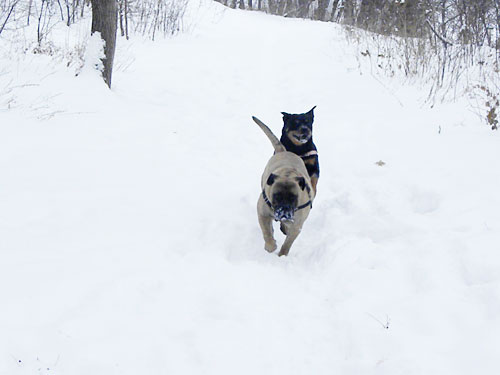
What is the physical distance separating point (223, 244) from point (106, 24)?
4896 millimetres

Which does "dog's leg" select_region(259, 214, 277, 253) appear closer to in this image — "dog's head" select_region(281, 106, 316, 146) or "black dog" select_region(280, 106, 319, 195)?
"black dog" select_region(280, 106, 319, 195)

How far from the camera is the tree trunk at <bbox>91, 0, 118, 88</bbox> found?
6840mm

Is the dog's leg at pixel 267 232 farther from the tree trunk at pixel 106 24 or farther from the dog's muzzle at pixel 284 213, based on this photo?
the tree trunk at pixel 106 24

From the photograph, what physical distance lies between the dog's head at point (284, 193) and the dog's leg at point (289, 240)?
311mm

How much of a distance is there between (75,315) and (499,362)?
2293 millimetres

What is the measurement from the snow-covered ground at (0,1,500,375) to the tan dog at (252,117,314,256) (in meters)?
0.22

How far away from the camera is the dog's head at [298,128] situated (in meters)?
4.39

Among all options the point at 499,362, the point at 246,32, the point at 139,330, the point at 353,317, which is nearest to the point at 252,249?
the point at 353,317

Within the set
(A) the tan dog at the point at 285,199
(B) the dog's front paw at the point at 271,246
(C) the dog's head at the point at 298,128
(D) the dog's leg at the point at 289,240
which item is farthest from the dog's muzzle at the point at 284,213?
(C) the dog's head at the point at 298,128

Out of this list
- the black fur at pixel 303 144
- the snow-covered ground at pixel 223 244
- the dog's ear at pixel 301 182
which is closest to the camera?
the snow-covered ground at pixel 223 244

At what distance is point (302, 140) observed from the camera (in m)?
4.39

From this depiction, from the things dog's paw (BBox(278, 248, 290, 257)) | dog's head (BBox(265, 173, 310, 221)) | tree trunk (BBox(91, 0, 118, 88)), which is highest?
tree trunk (BBox(91, 0, 118, 88))

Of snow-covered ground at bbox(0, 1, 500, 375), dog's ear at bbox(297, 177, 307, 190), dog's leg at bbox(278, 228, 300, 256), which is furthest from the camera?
dog's leg at bbox(278, 228, 300, 256)

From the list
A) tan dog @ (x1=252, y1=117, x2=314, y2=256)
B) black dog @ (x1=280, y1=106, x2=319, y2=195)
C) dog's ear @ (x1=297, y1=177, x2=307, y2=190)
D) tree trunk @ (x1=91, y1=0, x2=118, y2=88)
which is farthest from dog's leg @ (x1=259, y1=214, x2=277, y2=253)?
tree trunk @ (x1=91, y1=0, x2=118, y2=88)
